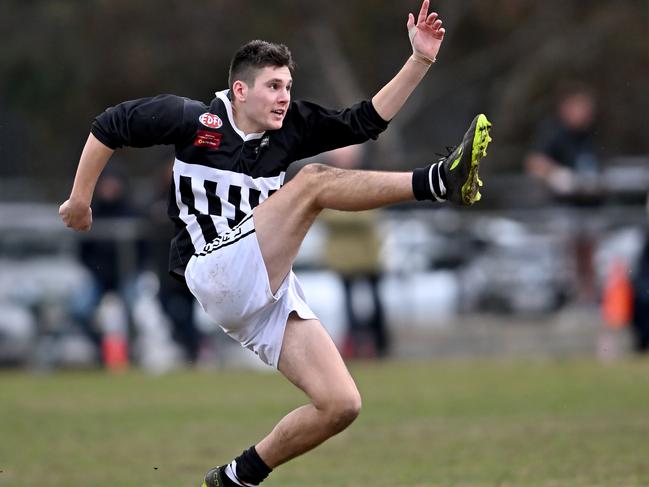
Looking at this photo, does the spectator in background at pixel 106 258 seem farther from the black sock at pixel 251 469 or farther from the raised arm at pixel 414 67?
the raised arm at pixel 414 67

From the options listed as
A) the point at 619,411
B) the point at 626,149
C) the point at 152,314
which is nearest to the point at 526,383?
the point at 619,411

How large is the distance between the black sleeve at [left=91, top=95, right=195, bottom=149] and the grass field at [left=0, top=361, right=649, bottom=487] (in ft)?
6.71

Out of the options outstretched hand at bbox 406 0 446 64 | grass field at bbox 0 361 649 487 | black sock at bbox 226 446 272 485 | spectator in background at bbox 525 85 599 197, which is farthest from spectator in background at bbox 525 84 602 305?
black sock at bbox 226 446 272 485

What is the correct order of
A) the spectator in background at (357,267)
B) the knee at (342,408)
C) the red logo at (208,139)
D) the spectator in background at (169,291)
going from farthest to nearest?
the spectator in background at (169,291), the spectator in background at (357,267), the red logo at (208,139), the knee at (342,408)

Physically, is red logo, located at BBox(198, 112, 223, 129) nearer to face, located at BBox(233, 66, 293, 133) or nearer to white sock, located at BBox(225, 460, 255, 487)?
face, located at BBox(233, 66, 293, 133)

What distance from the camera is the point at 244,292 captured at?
6434mm

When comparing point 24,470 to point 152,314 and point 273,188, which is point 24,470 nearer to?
point 273,188

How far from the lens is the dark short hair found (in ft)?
21.9

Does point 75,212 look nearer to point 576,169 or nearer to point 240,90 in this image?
point 240,90

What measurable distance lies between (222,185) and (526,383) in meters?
6.02

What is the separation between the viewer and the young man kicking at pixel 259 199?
6.38m

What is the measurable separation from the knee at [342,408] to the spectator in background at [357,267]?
751 cm

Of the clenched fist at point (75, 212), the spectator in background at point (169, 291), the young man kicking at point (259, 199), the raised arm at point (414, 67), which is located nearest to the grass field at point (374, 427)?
the spectator in background at point (169, 291)

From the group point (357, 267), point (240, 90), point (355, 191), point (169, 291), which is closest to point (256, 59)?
point (240, 90)
